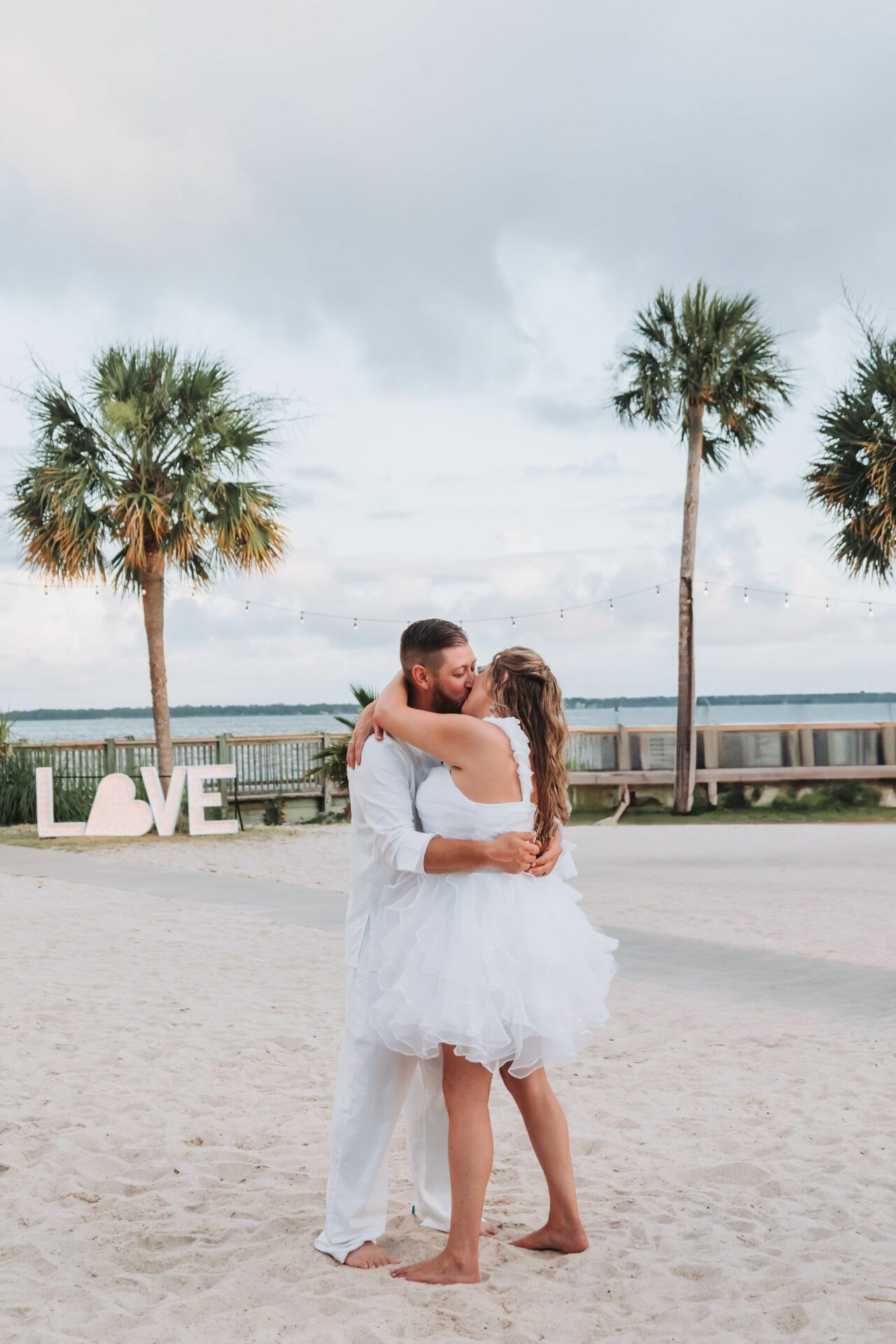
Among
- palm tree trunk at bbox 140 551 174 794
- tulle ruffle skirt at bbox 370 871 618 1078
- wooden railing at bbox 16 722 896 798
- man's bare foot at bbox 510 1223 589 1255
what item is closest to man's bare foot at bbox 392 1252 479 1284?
man's bare foot at bbox 510 1223 589 1255

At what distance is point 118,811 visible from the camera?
661 inches

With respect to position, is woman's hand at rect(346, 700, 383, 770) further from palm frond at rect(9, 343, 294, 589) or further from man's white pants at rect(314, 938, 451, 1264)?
palm frond at rect(9, 343, 294, 589)

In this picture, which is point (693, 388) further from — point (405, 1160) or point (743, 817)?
point (405, 1160)

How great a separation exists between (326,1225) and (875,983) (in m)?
4.92

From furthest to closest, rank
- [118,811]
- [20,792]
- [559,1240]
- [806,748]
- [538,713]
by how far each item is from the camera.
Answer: [806,748] < [20,792] < [118,811] < [559,1240] < [538,713]

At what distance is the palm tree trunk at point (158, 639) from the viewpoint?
709 inches

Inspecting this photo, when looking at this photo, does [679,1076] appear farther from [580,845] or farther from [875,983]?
[580,845]

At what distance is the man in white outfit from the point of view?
10.6ft

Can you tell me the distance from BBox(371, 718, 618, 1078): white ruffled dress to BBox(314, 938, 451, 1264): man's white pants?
15 centimetres

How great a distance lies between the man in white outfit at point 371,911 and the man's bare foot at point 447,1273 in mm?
174

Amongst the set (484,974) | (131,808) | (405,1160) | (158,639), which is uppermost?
(158,639)

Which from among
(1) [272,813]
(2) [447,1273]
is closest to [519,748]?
(2) [447,1273]

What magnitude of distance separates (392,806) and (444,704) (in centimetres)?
34

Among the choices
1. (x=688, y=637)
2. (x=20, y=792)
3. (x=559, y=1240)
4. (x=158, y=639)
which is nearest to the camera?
(x=559, y=1240)
